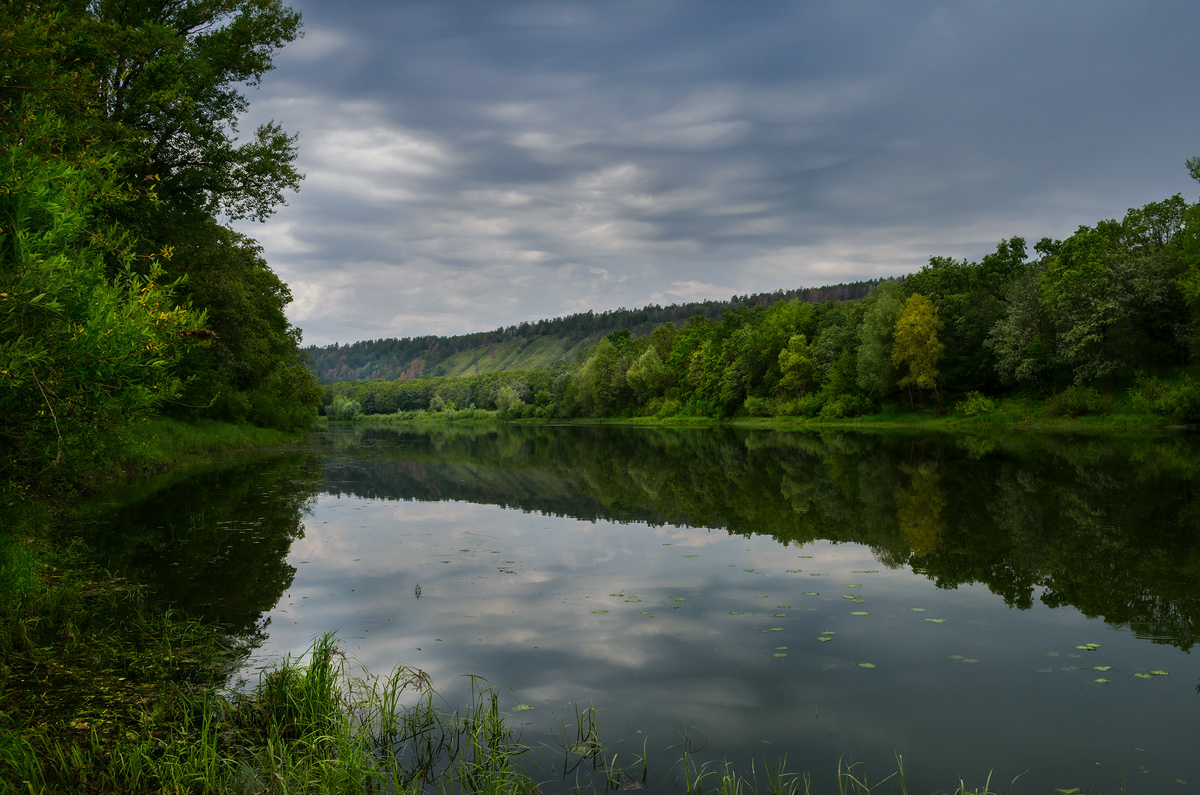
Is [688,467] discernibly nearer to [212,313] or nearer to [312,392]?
[212,313]

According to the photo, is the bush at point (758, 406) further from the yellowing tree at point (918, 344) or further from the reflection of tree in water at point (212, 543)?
the reflection of tree in water at point (212, 543)

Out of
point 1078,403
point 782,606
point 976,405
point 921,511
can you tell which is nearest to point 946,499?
point 921,511

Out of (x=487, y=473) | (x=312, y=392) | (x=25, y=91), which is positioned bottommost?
(x=487, y=473)

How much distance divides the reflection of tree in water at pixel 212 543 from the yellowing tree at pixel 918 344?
2166 inches

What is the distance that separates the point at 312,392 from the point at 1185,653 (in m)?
67.8

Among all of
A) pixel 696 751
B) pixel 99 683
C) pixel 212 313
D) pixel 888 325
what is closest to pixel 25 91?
pixel 99 683

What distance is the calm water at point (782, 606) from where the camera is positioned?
687 centimetres

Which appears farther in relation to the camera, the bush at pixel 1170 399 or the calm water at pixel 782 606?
the bush at pixel 1170 399

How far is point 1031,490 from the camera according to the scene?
2228cm

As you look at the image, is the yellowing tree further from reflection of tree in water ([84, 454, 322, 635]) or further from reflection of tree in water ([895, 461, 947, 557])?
reflection of tree in water ([84, 454, 322, 635])

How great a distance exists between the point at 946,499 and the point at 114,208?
84.8 ft

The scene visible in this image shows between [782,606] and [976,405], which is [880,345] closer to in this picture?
[976,405]

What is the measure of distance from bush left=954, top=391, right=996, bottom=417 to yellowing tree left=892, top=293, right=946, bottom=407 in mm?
3460

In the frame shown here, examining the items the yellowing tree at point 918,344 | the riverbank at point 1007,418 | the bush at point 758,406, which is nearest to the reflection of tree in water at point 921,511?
the riverbank at point 1007,418
